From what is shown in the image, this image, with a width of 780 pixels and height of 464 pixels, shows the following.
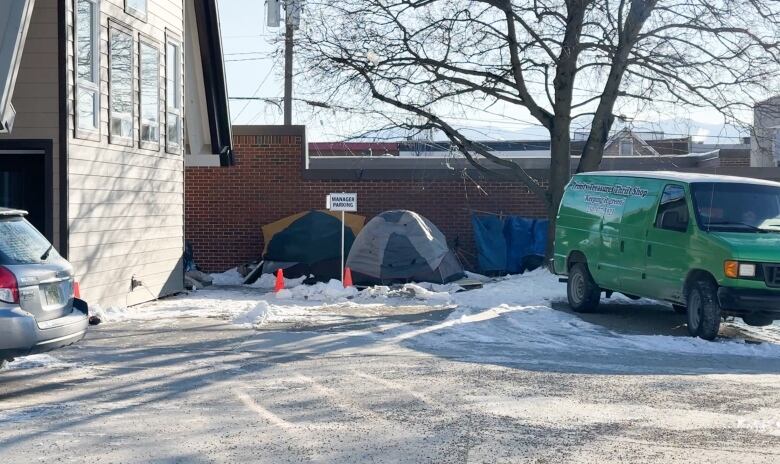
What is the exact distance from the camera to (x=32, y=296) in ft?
29.2

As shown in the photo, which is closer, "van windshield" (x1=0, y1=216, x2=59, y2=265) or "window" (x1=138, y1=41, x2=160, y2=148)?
"van windshield" (x1=0, y1=216, x2=59, y2=265)

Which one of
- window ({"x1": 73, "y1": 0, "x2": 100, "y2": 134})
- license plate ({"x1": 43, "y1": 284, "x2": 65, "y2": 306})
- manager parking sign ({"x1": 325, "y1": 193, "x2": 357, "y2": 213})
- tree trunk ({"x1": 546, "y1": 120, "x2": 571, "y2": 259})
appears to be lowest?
license plate ({"x1": 43, "y1": 284, "x2": 65, "y2": 306})

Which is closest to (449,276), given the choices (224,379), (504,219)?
(504,219)

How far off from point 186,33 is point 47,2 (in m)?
6.10

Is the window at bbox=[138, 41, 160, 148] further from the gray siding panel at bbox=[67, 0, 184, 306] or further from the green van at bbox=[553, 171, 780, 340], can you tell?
the green van at bbox=[553, 171, 780, 340]

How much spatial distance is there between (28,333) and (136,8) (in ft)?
29.5

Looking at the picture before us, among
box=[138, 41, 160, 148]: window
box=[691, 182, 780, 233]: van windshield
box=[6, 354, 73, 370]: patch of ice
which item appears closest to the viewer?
box=[6, 354, 73, 370]: patch of ice

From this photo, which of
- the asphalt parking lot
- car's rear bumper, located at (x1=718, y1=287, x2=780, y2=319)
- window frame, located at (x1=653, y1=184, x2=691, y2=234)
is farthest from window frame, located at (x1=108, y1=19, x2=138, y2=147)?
car's rear bumper, located at (x1=718, y1=287, x2=780, y2=319)

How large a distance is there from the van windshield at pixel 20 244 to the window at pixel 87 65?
497cm

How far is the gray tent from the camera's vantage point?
21.0 meters

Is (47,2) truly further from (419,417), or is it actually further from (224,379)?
(419,417)

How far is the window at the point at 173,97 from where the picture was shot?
59.5 ft

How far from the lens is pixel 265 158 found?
80.0 feet

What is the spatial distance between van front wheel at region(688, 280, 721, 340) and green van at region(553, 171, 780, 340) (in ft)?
0.04
